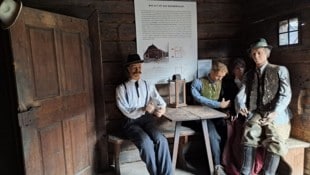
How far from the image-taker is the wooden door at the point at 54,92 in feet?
6.47

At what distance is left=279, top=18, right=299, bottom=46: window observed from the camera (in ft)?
8.75

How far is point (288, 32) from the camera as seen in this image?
2760mm

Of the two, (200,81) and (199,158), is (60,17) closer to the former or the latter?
(200,81)

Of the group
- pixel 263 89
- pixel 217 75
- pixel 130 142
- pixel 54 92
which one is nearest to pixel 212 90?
pixel 217 75

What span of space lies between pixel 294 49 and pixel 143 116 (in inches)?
67.8

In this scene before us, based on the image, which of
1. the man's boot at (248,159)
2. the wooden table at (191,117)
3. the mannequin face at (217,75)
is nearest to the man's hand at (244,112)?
the wooden table at (191,117)

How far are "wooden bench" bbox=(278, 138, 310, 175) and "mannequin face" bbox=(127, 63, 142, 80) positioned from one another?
1.69 metres

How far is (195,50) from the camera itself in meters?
3.29

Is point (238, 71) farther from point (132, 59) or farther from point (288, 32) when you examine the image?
point (132, 59)

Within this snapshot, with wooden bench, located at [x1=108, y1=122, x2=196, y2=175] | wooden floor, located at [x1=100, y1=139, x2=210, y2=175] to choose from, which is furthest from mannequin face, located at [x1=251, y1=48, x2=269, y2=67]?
wooden floor, located at [x1=100, y1=139, x2=210, y2=175]

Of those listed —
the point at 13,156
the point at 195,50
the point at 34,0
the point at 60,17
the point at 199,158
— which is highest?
the point at 34,0

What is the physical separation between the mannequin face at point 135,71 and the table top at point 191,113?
0.52 m

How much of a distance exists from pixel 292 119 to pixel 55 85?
2426mm

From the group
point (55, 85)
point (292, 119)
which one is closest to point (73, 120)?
point (55, 85)
